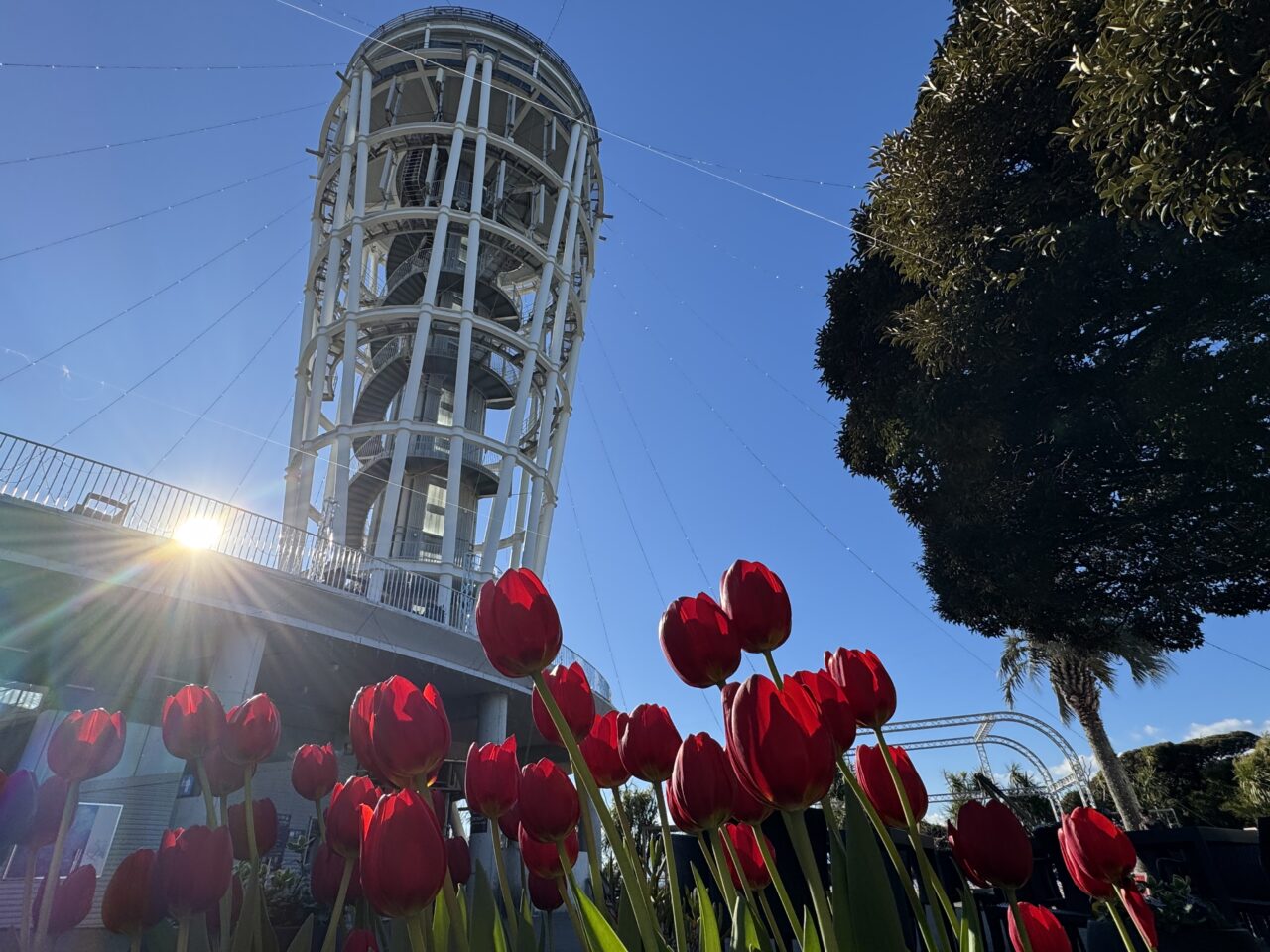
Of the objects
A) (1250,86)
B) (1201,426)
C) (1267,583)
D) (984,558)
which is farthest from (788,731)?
(1267,583)

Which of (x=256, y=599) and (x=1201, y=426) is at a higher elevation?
(x=256, y=599)

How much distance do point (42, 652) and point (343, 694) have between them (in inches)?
198

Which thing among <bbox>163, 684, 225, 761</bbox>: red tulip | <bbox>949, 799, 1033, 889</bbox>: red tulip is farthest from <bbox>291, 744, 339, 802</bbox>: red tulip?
<bbox>949, 799, 1033, 889</bbox>: red tulip

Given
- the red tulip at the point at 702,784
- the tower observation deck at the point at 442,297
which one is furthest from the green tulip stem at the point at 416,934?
the tower observation deck at the point at 442,297

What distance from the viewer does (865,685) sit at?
3.07 ft

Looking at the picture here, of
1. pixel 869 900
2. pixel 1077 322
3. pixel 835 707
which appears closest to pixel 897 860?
pixel 869 900

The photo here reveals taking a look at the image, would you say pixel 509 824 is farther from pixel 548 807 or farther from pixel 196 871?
Answer: pixel 196 871

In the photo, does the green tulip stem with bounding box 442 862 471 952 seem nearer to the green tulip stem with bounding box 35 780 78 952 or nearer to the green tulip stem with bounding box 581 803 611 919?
the green tulip stem with bounding box 581 803 611 919

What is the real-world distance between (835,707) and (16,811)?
1.15 m

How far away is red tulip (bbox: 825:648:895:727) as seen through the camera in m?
0.92

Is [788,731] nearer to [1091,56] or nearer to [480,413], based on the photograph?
[1091,56]

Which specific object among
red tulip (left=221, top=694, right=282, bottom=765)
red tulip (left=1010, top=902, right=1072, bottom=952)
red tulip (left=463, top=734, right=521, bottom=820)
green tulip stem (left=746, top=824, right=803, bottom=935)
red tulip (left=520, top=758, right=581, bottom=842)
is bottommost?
red tulip (left=1010, top=902, right=1072, bottom=952)

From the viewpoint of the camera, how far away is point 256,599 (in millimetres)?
10500

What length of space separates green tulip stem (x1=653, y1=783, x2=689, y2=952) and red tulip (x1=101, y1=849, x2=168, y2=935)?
652mm
